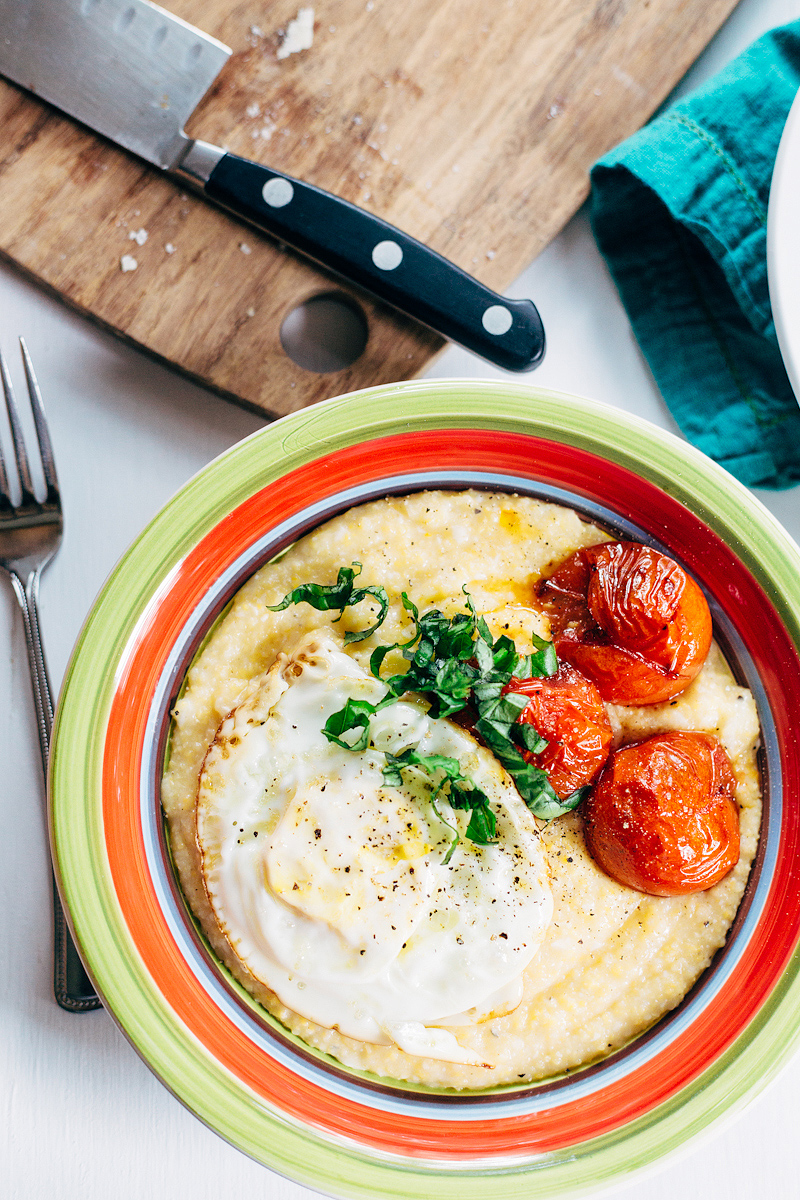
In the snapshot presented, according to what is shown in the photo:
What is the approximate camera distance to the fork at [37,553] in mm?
2512

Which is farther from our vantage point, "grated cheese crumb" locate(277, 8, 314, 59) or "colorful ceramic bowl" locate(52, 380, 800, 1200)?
"grated cheese crumb" locate(277, 8, 314, 59)

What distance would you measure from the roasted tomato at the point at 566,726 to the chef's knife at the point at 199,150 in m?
0.92

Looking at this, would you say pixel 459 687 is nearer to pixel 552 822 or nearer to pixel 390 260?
pixel 552 822

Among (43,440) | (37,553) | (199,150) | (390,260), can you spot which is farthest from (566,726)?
(199,150)

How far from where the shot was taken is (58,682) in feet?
8.53

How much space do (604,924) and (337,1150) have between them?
0.84 meters

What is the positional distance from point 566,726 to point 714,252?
152cm

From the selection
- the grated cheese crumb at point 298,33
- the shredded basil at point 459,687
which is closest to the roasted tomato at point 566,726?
the shredded basil at point 459,687

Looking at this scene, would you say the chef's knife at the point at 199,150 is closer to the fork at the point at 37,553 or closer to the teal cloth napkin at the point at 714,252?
the teal cloth napkin at the point at 714,252

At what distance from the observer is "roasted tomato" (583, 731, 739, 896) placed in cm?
210

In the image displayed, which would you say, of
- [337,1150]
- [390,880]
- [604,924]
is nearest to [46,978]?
[337,1150]

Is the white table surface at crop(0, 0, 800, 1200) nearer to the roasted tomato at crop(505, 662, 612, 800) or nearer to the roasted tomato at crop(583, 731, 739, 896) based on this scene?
the roasted tomato at crop(583, 731, 739, 896)

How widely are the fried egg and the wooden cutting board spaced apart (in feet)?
3.39

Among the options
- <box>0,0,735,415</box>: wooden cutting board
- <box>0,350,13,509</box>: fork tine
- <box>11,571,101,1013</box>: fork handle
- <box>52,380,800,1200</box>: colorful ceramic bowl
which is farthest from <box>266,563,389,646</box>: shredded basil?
<box>0,350,13,509</box>: fork tine
